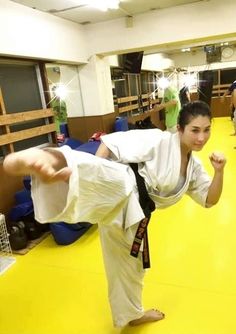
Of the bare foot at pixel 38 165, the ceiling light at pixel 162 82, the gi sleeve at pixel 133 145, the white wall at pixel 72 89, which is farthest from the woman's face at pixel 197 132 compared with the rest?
the ceiling light at pixel 162 82

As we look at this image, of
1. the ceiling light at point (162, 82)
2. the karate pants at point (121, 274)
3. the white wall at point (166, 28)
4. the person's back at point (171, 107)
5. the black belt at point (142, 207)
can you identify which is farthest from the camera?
the ceiling light at point (162, 82)

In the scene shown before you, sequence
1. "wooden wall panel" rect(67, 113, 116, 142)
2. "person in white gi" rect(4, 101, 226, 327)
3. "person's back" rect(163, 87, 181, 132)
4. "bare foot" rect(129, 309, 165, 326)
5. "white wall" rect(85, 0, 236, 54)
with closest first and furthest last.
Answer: "person in white gi" rect(4, 101, 226, 327)
"bare foot" rect(129, 309, 165, 326)
"white wall" rect(85, 0, 236, 54)
"wooden wall panel" rect(67, 113, 116, 142)
"person's back" rect(163, 87, 181, 132)

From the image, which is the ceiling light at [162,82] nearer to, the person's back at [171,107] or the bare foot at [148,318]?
the person's back at [171,107]

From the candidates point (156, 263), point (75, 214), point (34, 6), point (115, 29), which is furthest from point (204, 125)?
point (115, 29)

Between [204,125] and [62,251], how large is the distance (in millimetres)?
1911

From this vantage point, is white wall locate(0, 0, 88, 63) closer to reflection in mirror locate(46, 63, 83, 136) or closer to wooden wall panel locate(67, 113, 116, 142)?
reflection in mirror locate(46, 63, 83, 136)

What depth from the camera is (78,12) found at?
364cm

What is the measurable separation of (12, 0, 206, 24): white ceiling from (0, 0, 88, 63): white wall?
0.29 feet

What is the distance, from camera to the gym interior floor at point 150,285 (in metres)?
1.73

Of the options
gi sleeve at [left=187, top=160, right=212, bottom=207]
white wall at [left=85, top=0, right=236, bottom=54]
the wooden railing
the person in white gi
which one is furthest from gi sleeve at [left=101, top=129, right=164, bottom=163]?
white wall at [left=85, top=0, right=236, bottom=54]

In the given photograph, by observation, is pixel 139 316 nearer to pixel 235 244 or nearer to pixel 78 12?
pixel 235 244

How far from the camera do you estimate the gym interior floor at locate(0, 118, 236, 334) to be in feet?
5.68

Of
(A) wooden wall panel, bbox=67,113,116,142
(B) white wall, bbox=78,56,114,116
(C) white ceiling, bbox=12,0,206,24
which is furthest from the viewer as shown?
(A) wooden wall panel, bbox=67,113,116,142

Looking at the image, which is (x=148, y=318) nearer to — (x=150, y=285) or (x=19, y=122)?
(x=150, y=285)
